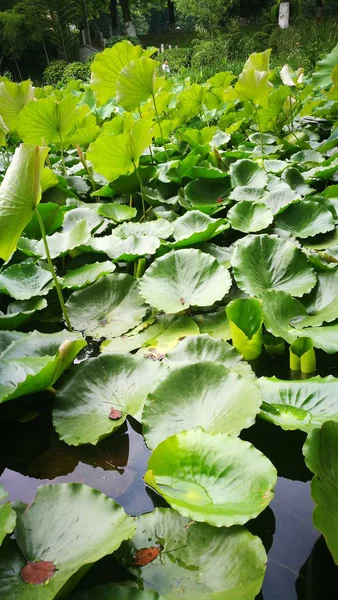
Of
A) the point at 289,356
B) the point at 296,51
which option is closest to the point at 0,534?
the point at 289,356

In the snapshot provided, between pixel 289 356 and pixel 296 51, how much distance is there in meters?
6.74

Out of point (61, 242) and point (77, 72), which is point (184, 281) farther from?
point (77, 72)

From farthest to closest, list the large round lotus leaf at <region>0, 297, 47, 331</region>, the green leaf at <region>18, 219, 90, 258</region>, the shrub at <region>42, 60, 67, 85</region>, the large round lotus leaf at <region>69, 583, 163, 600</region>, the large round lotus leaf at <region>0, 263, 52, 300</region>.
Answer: the shrub at <region>42, 60, 67, 85</region>, the green leaf at <region>18, 219, 90, 258</region>, the large round lotus leaf at <region>0, 263, 52, 300</region>, the large round lotus leaf at <region>0, 297, 47, 331</region>, the large round lotus leaf at <region>69, 583, 163, 600</region>

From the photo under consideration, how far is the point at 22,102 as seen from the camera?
1950 mm

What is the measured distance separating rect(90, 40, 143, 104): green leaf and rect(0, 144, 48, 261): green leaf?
A: 1.08m

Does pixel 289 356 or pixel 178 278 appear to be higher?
pixel 178 278

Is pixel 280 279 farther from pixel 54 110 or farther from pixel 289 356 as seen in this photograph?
pixel 54 110

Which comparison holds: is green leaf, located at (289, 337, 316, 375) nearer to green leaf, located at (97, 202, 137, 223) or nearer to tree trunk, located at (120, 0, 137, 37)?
green leaf, located at (97, 202, 137, 223)

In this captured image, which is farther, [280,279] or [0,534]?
[280,279]

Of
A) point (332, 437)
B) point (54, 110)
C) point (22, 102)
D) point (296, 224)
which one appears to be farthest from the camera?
point (22, 102)

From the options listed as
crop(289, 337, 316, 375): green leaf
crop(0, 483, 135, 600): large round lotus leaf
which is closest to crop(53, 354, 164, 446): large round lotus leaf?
crop(0, 483, 135, 600): large round lotus leaf

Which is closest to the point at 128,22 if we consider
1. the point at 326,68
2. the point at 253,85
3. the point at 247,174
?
the point at 326,68

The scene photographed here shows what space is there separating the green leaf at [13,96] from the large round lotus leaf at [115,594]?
1851 mm

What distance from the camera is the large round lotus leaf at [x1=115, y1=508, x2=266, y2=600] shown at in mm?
522
